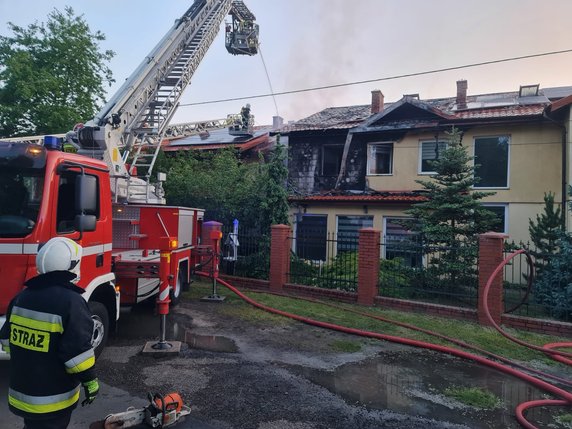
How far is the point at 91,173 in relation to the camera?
484 centimetres

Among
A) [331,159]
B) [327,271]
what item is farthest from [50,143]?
[331,159]

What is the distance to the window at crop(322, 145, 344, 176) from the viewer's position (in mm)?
17045

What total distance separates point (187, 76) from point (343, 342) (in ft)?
25.1

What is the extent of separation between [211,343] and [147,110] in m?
5.88

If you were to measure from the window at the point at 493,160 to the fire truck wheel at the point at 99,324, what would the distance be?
42.7 ft

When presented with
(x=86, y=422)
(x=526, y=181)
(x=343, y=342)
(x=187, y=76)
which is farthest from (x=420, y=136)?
(x=86, y=422)

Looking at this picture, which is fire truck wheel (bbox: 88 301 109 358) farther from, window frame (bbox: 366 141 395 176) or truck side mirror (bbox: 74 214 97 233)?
window frame (bbox: 366 141 395 176)

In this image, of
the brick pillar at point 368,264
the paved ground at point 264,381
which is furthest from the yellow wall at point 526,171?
the paved ground at point 264,381

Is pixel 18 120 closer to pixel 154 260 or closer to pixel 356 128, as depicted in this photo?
pixel 154 260

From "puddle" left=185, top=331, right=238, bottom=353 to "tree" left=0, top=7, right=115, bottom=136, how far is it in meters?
10.8

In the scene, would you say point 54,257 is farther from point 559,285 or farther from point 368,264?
point 559,285

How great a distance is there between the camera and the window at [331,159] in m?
17.0

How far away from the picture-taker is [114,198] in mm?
6805

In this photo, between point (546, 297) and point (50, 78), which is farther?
point (50, 78)
